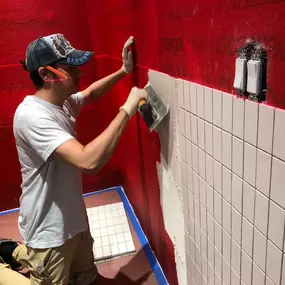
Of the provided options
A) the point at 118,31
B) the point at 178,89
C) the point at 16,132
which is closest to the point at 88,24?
the point at 118,31

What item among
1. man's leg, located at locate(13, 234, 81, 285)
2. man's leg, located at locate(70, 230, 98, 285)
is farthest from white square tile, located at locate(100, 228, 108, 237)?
man's leg, located at locate(13, 234, 81, 285)

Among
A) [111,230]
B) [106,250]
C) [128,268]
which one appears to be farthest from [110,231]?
[128,268]

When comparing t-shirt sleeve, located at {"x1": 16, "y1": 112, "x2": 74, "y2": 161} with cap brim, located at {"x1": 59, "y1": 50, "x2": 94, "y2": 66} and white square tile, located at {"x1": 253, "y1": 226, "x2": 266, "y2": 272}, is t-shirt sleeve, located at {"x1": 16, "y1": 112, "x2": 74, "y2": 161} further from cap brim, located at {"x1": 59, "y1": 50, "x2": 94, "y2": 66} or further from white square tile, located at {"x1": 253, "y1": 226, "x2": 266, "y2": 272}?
white square tile, located at {"x1": 253, "y1": 226, "x2": 266, "y2": 272}

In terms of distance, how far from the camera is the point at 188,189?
1.26 m

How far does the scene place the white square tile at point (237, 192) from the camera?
0.85 metres

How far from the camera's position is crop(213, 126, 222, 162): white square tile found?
92 cm

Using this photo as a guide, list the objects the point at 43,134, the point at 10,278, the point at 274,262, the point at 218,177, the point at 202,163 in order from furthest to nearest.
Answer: the point at 10,278
the point at 43,134
the point at 202,163
the point at 218,177
the point at 274,262

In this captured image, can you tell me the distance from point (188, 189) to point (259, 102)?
2.00 feet

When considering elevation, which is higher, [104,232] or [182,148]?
[182,148]

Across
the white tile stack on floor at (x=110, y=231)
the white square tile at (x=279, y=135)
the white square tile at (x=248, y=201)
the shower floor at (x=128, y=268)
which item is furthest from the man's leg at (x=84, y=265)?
the white square tile at (x=279, y=135)

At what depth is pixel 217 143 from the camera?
0.93 m

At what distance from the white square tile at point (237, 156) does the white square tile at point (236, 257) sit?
23 centimetres

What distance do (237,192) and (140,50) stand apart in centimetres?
97

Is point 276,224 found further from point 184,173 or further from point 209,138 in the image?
point 184,173
